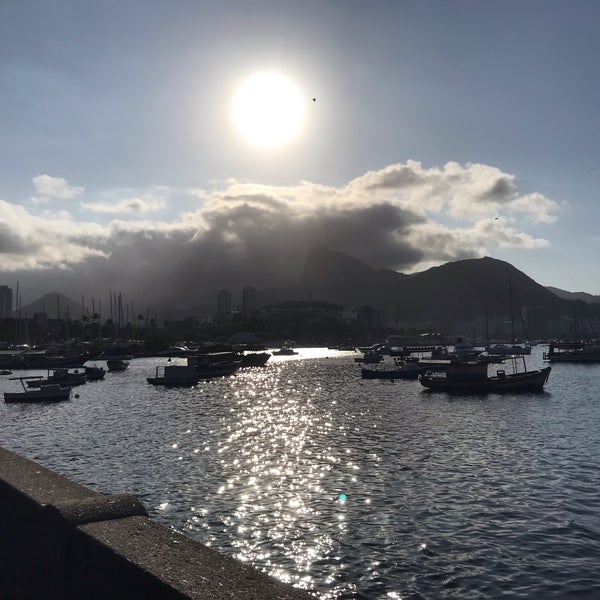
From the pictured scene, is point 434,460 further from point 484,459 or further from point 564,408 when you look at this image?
point 564,408

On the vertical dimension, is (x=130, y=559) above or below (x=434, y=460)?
above

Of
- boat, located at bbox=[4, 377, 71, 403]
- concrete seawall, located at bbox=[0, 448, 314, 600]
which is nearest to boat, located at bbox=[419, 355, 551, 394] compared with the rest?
boat, located at bbox=[4, 377, 71, 403]

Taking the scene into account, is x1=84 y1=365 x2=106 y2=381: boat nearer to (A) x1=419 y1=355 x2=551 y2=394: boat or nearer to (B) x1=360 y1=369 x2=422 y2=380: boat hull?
(B) x1=360 y1=369 x2=422 y2=380: boat hull

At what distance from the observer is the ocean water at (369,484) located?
17641 mm

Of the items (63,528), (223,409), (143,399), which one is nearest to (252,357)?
(143,399)

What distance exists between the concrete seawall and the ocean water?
35.2ft

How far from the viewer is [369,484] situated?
28.0 m

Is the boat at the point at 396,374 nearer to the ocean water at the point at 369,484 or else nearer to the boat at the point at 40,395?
the ocean water at the point at 369,484

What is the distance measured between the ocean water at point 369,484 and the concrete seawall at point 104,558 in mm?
10716

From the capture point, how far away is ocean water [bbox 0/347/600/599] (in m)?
17.6

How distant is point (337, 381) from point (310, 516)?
275 ft

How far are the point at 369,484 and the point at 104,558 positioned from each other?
2419 cm

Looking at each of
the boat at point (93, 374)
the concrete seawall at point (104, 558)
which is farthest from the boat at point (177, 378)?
the concrete seawall at point (104, 558)

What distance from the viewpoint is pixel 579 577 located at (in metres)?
17.0
